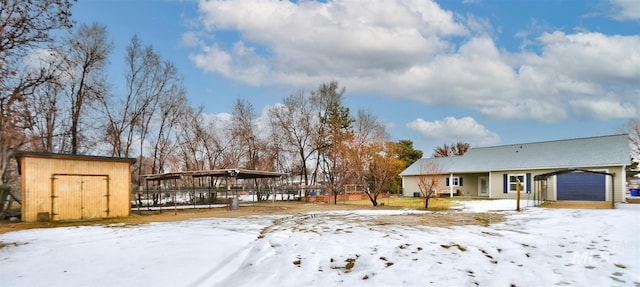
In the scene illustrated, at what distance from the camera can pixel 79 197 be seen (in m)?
17.4

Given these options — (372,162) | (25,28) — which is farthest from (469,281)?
(372,162)

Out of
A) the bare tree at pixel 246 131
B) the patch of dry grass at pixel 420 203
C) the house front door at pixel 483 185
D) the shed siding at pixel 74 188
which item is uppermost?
the bare tree at pixel 246 131

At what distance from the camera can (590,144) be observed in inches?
1141

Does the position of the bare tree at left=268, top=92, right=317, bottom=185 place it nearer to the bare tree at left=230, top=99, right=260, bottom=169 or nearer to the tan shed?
the bare tree at left=230, top=99, right=260, bottom=169

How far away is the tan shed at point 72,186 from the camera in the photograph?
1611cm

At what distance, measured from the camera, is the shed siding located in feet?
52.9

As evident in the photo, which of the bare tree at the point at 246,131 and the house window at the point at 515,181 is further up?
the bare tree at the point at 246,131

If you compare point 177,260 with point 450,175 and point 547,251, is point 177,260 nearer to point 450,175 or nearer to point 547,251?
point 547,251

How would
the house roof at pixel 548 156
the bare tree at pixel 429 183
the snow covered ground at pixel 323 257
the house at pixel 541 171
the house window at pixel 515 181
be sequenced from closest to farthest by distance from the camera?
1. the snow covered ground at pixel 323 257
2. the bare tree at pixel 429 183
3. the house at pixel 541 171
4. the house roof at pixel 548 156
5. the house window at pixel 515 181

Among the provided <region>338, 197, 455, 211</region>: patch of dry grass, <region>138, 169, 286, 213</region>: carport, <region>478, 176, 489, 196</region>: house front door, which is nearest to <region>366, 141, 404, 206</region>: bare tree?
<region>338, 197, 455, 211</region>: patch of dry grass

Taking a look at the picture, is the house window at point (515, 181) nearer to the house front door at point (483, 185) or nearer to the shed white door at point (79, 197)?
the house front door at point (483, 185)

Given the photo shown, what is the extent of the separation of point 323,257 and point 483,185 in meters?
28.9

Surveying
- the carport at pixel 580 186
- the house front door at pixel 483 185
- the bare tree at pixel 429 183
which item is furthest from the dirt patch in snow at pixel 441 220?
the house front door at pixel 483 185

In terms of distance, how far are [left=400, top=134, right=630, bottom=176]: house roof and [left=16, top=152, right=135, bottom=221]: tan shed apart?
25528mm
